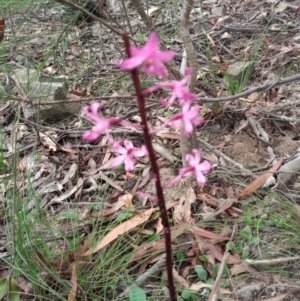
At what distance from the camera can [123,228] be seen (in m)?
2.10

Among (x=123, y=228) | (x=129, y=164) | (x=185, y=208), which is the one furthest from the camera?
(x=185, y=208)

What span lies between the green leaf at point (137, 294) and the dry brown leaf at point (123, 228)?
28cm

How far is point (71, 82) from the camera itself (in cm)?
347

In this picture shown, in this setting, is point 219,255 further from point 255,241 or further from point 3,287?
point 3,287

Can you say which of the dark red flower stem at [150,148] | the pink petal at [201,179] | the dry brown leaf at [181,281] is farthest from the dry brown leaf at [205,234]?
the pink petal at [201,179]

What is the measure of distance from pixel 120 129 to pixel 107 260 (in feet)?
3.58

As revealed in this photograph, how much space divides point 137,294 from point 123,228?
0.39 m

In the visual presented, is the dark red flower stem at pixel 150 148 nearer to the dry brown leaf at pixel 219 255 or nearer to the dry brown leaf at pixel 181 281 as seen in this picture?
the dry brown leaf at pixel 181 281

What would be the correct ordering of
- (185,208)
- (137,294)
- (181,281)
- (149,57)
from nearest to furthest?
(149,57) → (137,294) → (181,281) → (185,208)

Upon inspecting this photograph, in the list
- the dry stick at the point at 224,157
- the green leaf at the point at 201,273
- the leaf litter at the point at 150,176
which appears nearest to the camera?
the green leaf at the point at 201,273

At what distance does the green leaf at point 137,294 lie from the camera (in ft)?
5.81

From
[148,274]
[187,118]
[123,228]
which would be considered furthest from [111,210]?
[187,118]

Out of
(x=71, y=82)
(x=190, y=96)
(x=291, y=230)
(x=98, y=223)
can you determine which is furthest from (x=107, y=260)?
(x=71, y=82)

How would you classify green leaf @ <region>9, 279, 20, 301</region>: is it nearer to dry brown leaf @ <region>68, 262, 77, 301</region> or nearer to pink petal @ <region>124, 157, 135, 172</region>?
dry brown leaf @ <region>68, 262, 77, 301</region>
